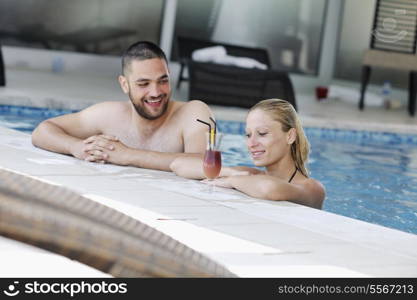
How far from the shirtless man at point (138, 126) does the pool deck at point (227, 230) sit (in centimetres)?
10

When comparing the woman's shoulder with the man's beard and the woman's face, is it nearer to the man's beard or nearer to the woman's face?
the woman's face

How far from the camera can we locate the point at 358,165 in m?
6.82

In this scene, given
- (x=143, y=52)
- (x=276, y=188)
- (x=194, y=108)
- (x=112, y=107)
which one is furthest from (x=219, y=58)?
(x=276, y=188)

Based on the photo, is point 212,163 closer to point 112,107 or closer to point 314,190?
Result: point 314,190

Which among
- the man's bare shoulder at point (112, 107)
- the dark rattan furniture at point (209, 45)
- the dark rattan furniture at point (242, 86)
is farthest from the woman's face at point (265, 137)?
the dark rattan furniture at point (209, 45)

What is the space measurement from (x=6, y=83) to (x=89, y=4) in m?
2.60

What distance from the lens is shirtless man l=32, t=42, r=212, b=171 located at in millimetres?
4004

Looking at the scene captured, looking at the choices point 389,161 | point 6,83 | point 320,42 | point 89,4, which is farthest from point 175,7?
point 389,161

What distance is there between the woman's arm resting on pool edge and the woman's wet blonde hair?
0.18 metres

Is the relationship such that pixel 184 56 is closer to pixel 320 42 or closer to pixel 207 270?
pixel 320 42

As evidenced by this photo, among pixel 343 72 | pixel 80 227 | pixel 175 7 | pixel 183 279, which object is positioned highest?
pixel 80 227

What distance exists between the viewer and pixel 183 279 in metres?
1.45

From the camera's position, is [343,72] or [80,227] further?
[343,72]

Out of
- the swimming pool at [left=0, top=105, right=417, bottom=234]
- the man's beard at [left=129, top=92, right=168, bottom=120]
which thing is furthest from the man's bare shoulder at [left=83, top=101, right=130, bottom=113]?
the swimming pool at [left=0, top=105, right=417, bottom=234]
